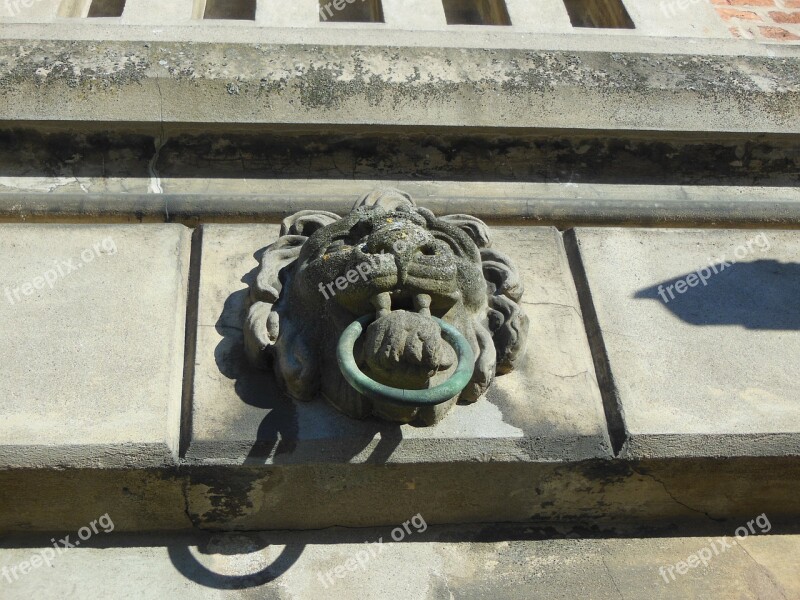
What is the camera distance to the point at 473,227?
2.55 m

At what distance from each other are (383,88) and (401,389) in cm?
136

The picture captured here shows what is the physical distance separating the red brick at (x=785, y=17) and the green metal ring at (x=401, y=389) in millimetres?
2677

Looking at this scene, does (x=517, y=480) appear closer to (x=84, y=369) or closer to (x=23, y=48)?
(x=84, y=369)

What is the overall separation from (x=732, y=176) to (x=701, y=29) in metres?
0.73

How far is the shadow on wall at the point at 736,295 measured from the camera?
2.50m

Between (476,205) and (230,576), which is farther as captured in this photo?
(476,205)

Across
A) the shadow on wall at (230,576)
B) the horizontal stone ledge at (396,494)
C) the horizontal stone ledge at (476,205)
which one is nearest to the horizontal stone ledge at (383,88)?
the horizontal stone ledge at (476,205)

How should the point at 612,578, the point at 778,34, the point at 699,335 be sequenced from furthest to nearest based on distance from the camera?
the point at 778,34 → the point at 699,335 → the point at 612,578

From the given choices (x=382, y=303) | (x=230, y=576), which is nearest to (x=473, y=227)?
(x=382, y=303)

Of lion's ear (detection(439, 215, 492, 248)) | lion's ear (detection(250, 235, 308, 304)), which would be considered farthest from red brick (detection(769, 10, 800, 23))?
lion's ear (detection(250, 235, 308, 304))

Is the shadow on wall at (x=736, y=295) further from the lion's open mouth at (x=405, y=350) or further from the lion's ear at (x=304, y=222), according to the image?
the lion's ear at (x=304, y=222)

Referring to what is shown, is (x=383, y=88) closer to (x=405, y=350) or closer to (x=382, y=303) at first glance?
(x=382, y=303)

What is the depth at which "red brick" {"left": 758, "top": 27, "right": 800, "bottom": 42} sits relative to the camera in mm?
3660

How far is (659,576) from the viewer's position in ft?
7.18
